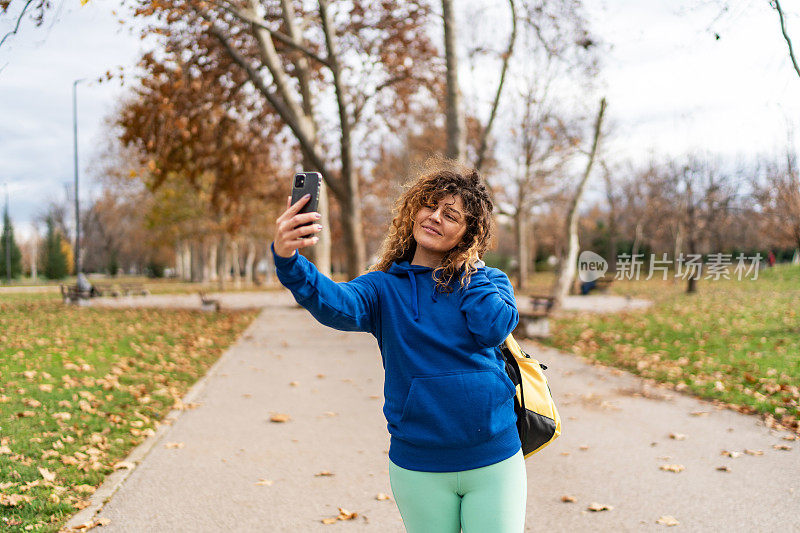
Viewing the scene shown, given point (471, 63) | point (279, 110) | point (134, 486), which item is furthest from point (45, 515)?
point (471, 63)

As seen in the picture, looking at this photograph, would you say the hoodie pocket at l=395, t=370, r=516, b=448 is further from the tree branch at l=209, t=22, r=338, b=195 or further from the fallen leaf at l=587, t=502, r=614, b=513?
the tree branch at l=209, t=22, r=338, b=195

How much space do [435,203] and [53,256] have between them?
29852 mm

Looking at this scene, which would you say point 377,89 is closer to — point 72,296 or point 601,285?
point 72,296

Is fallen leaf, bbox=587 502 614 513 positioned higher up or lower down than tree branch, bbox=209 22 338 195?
lower down

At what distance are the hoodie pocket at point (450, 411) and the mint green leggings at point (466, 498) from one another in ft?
0.39

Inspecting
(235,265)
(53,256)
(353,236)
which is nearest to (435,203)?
(353,236)

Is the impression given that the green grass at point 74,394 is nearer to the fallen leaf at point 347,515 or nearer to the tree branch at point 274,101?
the fallen leaf at point 347,515

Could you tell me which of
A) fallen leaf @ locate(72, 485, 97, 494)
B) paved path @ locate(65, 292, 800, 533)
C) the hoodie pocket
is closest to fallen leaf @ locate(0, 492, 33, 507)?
fallen leaf @ locate(72, 485, 97, 494)

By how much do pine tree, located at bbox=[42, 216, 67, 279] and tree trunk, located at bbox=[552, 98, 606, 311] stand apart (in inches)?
747

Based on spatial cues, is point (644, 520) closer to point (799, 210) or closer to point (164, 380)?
point (164, 380)

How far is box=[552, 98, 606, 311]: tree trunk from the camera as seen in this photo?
16750mm

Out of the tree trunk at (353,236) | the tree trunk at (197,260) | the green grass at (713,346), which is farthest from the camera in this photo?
the tree trunk at (197,260)

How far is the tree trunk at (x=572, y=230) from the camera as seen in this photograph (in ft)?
55.0
